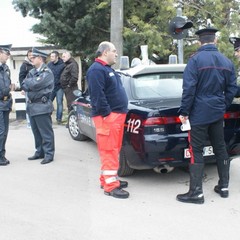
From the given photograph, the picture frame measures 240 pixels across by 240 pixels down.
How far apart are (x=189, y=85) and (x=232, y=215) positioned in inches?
57.0

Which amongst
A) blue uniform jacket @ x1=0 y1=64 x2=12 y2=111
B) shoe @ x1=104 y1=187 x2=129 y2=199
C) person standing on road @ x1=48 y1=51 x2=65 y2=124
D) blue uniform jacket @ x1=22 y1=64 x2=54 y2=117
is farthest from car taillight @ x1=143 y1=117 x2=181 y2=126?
person standing on road @ x1=48 y1=51 x2=65 y2=124

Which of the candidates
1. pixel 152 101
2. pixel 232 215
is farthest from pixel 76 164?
pixel 232 215

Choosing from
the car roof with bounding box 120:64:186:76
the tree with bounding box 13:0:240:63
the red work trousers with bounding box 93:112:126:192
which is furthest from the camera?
the tree with bounding box 13:0:240:63

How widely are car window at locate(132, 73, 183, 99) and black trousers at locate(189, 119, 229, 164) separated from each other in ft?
3.17

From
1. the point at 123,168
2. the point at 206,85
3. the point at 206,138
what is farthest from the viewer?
the point at 123,168

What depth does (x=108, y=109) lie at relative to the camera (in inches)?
178

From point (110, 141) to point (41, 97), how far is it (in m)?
1.99

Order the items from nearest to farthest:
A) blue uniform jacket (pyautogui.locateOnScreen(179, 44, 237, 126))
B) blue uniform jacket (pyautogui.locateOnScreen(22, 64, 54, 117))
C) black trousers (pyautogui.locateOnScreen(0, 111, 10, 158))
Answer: blue uniform jacket (pyautogui.locateOnScreen(179, 44, 237, 126)) → blue uniform jacket (pyautogui.locateOnScreen(22, 64, 54, 117)) → black trousers (pyautogui.locateOnScreen(0, 111, 10, 158))

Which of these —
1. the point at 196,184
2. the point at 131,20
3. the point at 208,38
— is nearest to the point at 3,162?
the point at 196,184

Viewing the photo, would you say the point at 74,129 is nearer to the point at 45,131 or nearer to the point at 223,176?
the point at 45,131

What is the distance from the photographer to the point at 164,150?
4621mm

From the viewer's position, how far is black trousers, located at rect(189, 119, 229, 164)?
434cm

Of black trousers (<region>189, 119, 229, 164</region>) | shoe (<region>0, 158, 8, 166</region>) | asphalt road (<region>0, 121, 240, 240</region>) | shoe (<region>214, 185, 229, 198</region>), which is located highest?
black trousers (<region>189, 119, 229, 164</region>)

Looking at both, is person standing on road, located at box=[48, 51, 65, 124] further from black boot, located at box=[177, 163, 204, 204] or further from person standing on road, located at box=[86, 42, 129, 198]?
black boot, located at box=[177, 163, 204, 204]
